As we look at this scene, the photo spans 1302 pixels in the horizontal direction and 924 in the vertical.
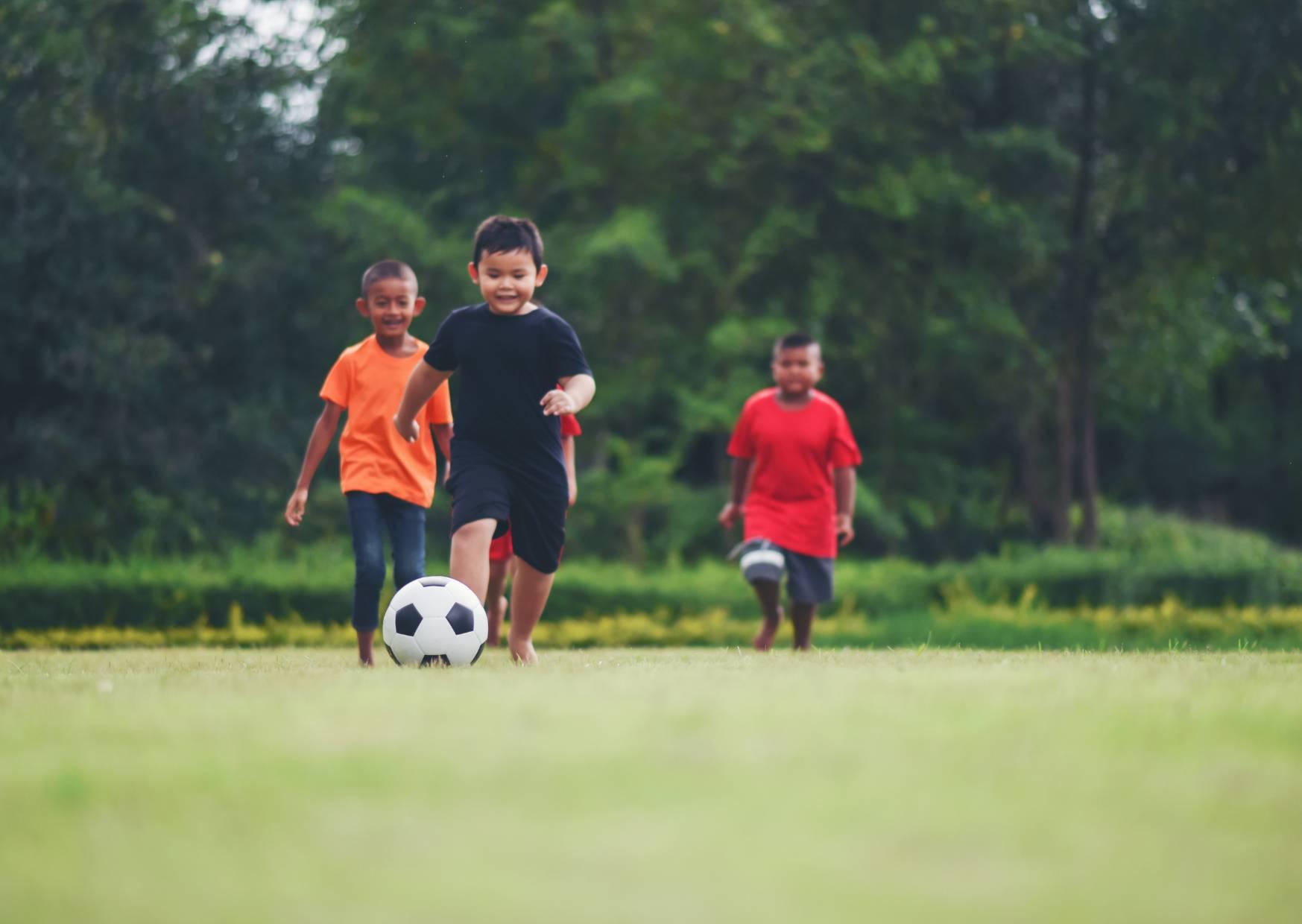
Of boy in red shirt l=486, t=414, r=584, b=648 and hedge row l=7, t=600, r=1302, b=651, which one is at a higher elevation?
boy in red shirt l=486, t=414, r=584, b=648

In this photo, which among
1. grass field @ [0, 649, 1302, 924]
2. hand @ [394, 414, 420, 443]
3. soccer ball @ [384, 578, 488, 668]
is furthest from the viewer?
hand @ [394, 414, 420, 443]

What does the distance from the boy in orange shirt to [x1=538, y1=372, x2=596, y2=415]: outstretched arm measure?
1152 millimetres

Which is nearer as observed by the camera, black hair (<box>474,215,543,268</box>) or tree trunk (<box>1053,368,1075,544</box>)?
black hair (<box>474,215,543,268</box>)

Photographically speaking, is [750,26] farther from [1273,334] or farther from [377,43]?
[1273,334]

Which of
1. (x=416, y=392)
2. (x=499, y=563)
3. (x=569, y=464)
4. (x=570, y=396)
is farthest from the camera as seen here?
(x=499, y=563)

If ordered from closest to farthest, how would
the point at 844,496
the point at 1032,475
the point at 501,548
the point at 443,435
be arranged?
1. the point at 443,435
2. the point at 501,548
3. the point at 844,496
4. the point at 1032,475

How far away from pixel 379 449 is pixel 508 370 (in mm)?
1214

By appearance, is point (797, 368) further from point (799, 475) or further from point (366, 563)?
point (366, 563)

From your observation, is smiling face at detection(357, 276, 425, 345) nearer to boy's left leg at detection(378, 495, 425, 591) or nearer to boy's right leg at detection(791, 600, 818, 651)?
boy's left leg at detection(378, 495, 425, 591)

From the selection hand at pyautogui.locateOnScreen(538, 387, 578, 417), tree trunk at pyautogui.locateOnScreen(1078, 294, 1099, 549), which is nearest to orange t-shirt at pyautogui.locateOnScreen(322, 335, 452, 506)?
hand at pyautogui.locateOnScreen(538, 387, 578, 417)

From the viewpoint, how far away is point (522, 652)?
728 cm

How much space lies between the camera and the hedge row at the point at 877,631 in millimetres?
13430

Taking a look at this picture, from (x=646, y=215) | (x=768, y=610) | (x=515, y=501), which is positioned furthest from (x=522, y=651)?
(x=646, y=215)

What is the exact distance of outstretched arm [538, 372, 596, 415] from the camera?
252 inches
